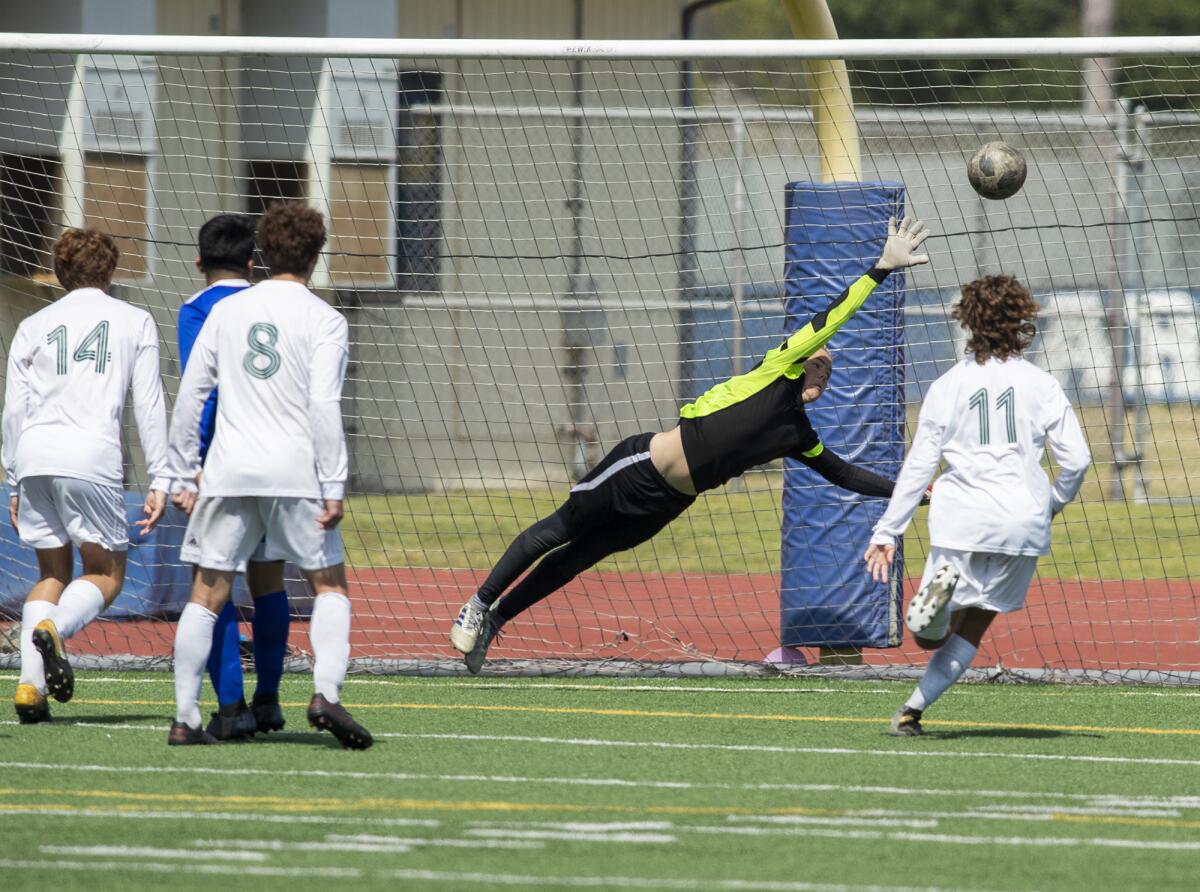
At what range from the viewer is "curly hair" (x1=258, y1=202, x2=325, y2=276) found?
6934 mm

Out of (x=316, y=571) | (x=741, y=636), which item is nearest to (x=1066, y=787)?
(x=316, y=571)

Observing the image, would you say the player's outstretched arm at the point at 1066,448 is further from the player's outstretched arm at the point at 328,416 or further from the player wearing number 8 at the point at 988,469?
the player's outstretched arm at the point at 328,416

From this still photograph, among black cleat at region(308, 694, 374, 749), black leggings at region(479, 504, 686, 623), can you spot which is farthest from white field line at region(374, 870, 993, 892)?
black leggings at region(479, 504, 686, 623)

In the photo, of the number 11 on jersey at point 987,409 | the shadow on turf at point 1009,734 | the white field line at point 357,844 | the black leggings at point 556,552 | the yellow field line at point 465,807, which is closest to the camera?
the white field line at point 357,844

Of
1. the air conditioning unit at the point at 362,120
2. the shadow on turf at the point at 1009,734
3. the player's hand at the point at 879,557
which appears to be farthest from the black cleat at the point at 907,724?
the air conditioning unit at the point at 362,120

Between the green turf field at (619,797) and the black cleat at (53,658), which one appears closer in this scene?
the green turf field at (619,797)

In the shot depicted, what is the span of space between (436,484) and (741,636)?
7.04m

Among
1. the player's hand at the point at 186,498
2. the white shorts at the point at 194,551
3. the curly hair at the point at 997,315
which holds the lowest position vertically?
the white shorts at the point at 194,551

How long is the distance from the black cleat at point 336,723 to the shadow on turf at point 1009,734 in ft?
7.59

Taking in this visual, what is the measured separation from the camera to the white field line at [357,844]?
17.1 ft

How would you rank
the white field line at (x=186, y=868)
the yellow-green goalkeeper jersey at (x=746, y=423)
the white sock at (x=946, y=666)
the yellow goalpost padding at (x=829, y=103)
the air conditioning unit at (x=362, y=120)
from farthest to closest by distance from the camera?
the air conditioning unit at (x=362, y=120) < the yellow goalpost padding at (x=829, y=103) < the yellow-green goalkeeper jersey at (x=746, y=423) < the white sock at (x=946, y=666) < the white field line at (x=186, y=868)

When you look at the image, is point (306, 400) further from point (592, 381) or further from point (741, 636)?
point (592, 381)

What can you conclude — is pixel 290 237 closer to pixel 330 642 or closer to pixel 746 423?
pixel 330 642

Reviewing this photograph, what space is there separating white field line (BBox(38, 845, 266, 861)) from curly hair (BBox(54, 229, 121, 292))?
10.7ft
